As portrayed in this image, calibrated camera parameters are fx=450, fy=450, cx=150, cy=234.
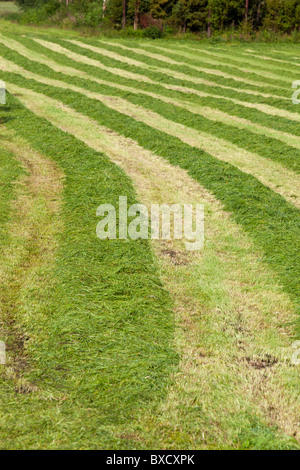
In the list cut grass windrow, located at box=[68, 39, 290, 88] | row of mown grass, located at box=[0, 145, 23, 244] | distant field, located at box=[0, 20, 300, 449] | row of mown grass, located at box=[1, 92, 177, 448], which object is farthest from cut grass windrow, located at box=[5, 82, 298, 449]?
cut grass windrow, located at box=[68, 39, 290, 88]

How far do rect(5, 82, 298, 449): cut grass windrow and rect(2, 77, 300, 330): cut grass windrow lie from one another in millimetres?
246

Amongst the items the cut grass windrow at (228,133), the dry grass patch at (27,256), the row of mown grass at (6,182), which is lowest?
the dry grass patch at (27,256)

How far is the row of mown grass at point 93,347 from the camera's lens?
13.0 ft

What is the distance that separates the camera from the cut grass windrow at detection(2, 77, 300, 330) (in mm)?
6916

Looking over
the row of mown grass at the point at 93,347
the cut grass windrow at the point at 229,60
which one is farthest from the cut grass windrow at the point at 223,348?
the cut grass windrow at the point at 229,60

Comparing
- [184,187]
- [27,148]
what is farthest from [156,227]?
[27,148]

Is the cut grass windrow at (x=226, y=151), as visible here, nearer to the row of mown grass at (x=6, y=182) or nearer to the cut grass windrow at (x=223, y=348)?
the cut grass windrow at (x=223, y=348)

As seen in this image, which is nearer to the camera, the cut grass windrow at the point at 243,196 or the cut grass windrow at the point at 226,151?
the cut grass windrow at the point at 243,196

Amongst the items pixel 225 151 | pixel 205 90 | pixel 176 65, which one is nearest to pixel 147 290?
pixel 225 151

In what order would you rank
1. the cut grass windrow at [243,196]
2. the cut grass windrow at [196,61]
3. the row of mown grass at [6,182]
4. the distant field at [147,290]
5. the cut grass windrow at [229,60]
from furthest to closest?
the cut grass windrow at [229,60]
the cut grass windrow at [196,61]
the row of mown grass at [6,182]
the cut grass windrow at [243,196]
the distant field at [147,290]

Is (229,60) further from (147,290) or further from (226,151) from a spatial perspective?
(147,290)

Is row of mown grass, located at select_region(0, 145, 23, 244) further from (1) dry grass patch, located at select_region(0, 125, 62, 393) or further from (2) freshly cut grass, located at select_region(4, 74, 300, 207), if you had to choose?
(2) freshly cut grass, located at select_region(4, 74, 300, 207)

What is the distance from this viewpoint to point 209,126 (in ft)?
47.4

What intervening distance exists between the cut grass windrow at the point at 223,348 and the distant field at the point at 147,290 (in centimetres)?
2
